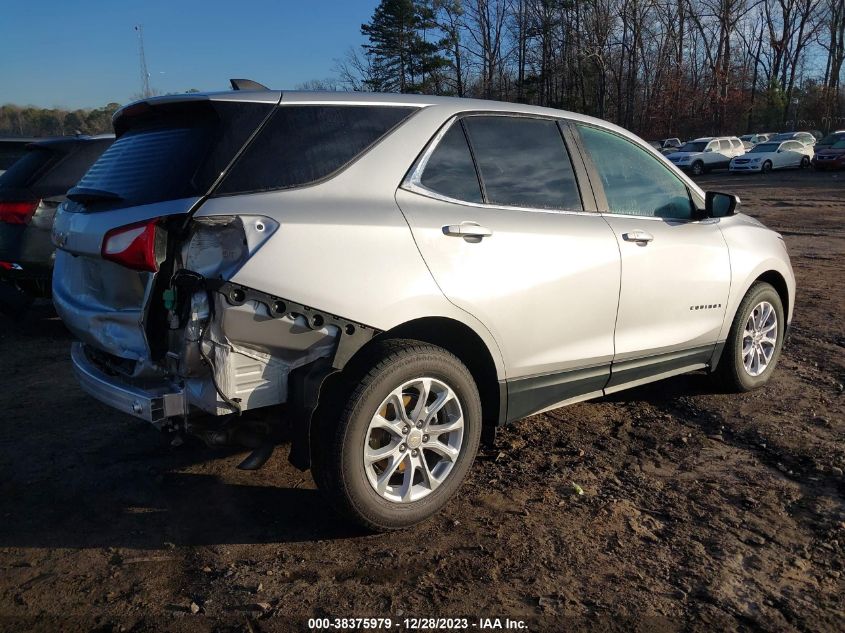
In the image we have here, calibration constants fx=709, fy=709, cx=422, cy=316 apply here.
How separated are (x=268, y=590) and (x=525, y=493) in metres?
1.39

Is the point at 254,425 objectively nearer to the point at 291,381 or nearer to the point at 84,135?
the point at 291,381

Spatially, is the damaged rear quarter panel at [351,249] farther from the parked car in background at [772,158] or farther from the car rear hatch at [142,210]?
the parked car in background at [772,158]

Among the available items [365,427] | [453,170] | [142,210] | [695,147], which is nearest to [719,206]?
[453,170]

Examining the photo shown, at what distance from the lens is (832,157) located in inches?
1217

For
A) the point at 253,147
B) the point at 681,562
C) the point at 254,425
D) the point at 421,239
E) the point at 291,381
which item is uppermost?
the point at 253,147

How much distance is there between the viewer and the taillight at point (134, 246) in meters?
2.74

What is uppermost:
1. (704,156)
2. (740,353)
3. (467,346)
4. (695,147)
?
(695,147)

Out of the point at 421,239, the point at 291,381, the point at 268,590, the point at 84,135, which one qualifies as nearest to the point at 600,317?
the point at 421,239

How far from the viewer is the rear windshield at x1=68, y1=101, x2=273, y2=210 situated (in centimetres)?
286

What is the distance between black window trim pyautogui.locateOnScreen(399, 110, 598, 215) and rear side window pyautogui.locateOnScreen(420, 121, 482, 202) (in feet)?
0.06

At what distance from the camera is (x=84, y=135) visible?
22.2 feet

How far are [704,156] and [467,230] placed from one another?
1421 inches

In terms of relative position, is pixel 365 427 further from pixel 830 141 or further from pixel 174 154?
pixel 830 141

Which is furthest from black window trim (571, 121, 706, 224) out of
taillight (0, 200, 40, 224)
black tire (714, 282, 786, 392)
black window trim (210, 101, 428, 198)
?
taillight (0, 200, 40, 224)
